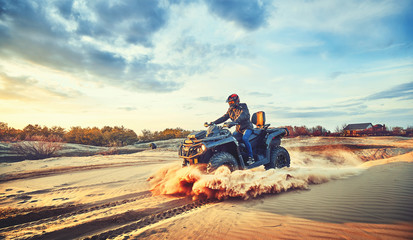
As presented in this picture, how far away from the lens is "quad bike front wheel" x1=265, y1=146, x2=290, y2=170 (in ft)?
21.5

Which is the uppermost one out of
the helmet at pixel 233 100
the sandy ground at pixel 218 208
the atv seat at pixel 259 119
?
the helmet at pixel 233 100

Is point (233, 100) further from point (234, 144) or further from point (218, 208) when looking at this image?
point (218, 208)

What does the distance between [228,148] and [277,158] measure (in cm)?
244

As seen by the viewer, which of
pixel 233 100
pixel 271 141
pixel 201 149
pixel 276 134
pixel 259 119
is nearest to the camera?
pixel 201 149

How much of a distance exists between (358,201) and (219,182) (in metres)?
2.53

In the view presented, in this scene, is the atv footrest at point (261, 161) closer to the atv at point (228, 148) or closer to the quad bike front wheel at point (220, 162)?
the atv at point (228, 148)

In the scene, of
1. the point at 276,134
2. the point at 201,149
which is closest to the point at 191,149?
the point at 201,149

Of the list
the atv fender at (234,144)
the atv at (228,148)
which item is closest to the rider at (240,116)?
the atv at (228,148)

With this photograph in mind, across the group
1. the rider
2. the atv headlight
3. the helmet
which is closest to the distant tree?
the rider

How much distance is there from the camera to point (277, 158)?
271 inches

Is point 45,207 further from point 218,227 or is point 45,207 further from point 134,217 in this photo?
point 218,227

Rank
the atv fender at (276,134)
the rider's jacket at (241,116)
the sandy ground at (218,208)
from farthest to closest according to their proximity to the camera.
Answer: the atv fender at (276,134) → the rider's jacket at (241,116) → the sandy ground at (218,208)

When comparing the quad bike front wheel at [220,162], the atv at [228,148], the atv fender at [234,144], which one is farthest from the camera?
the atv fender at [234,144]

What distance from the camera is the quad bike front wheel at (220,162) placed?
14.8 ft
